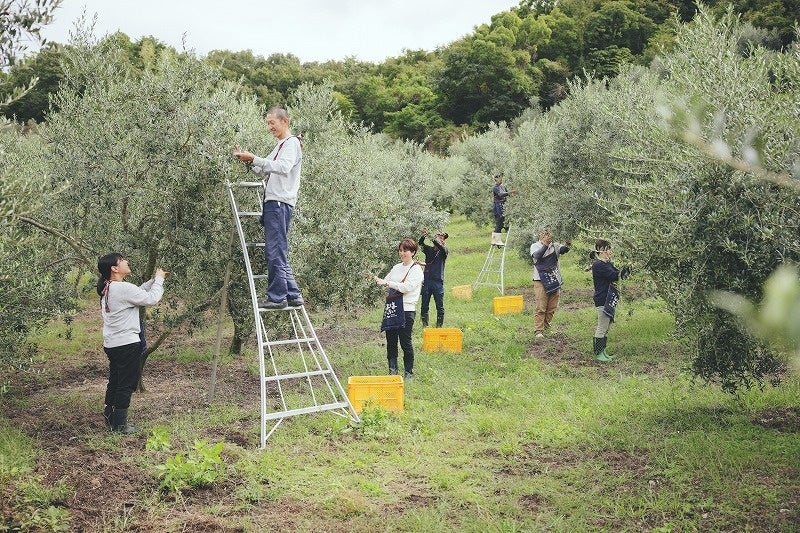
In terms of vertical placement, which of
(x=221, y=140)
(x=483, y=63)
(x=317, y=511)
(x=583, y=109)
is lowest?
(x=317, y=511)

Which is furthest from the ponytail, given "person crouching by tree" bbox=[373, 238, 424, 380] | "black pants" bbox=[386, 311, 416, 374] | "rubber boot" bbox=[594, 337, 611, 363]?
"rubber boot" bbox=[594, 337, 611, 363]

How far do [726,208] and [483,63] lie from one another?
62815 mm

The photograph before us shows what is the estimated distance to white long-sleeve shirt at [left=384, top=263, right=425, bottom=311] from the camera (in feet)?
34.1

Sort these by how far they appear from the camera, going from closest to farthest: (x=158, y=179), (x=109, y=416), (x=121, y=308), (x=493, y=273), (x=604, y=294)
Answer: (x=121, y=308) < (x=109, y=416) < (x=158, y=179) < (x=604, y=294) < (x=493, y=273)

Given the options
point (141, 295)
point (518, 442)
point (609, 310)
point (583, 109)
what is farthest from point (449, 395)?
point (583, 109)

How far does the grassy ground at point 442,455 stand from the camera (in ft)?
19.8

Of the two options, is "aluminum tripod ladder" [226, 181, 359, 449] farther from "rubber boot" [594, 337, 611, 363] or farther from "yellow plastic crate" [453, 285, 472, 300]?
"yellow plastic crate" [453, 285, 472, 300]

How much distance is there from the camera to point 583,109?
1571 cm

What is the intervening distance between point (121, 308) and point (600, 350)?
8.28 m

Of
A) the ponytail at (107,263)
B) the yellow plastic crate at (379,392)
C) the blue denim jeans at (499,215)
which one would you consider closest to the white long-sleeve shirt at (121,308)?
the ponytail at (107,263)

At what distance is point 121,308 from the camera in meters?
7.80

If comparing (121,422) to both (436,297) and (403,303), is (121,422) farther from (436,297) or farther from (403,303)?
(436,297)

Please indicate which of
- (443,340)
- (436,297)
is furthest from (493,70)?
(443,340)

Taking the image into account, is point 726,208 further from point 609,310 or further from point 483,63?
point 483,63
